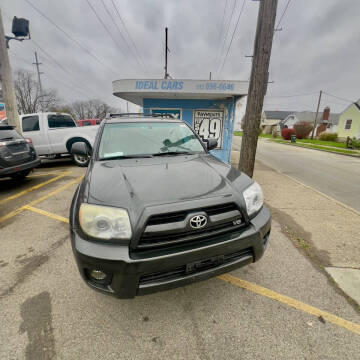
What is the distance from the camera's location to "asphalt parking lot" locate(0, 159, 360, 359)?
60.0 inches

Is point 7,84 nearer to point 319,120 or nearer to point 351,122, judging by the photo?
point 351,122

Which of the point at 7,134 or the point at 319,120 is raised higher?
the point at 319,120

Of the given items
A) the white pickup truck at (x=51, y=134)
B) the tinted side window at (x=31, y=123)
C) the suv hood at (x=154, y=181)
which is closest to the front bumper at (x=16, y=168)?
the white pickup truck at (x=51, y=134)

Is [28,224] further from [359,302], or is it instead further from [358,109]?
[358,109]

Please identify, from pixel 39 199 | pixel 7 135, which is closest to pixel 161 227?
pixel 39 199

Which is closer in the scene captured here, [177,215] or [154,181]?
[177,215]

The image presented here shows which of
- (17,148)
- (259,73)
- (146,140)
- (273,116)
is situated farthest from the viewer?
(273,116)

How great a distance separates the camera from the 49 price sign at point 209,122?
320 inches

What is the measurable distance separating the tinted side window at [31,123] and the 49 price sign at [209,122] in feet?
20.8

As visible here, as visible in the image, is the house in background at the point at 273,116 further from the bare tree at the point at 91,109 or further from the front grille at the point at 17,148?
the front grille at the point at 17,148

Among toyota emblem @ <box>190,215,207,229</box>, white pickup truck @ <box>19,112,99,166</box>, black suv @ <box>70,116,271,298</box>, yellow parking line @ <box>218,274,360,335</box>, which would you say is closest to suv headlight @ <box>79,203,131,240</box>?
black suv @ <box>70,116,271,298</box>

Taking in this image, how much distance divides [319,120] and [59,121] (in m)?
64.7

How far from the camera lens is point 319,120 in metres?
53.6

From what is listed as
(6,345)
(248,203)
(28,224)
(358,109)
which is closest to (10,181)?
(28,224)
